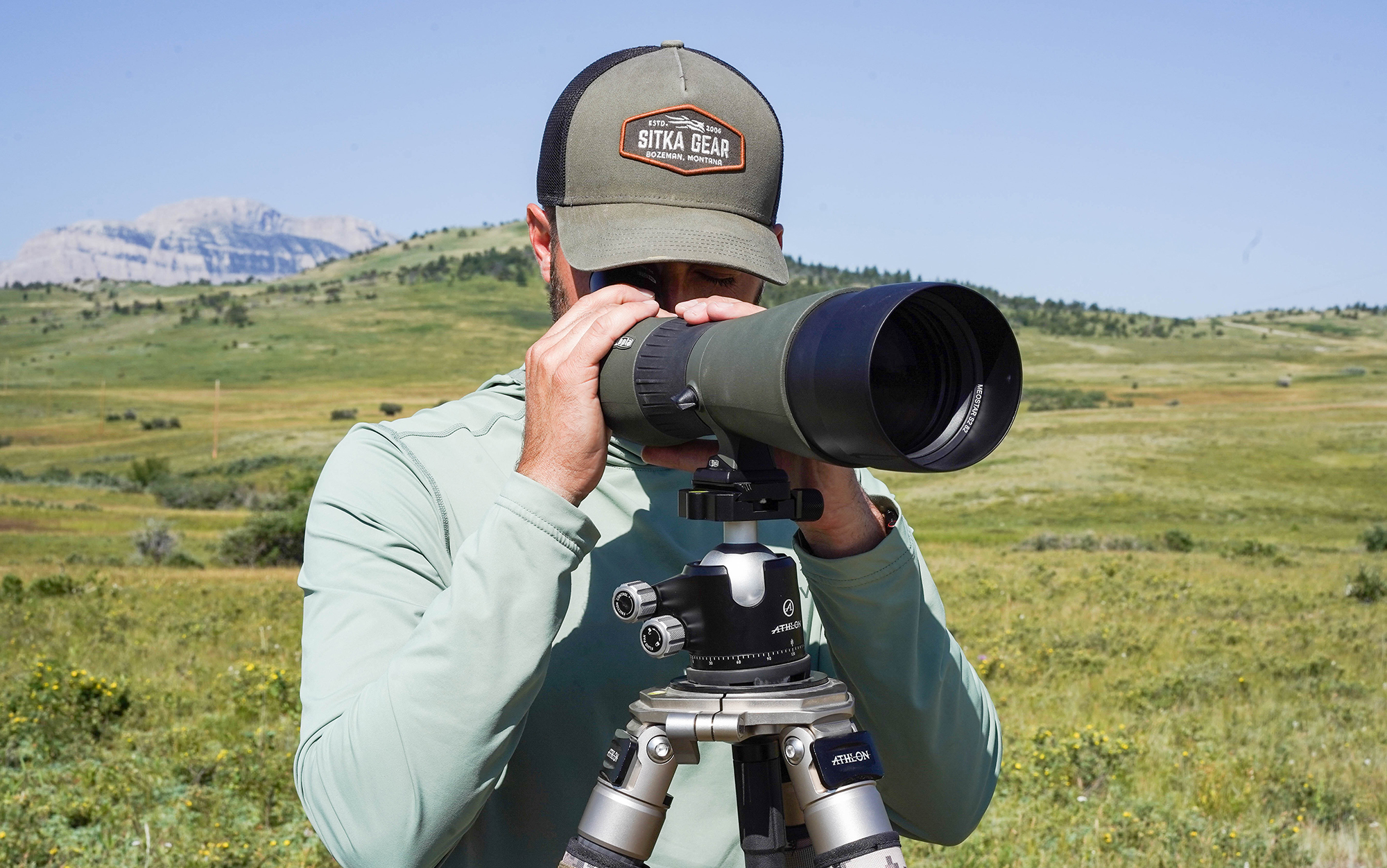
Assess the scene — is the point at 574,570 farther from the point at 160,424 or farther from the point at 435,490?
the point at 160,424

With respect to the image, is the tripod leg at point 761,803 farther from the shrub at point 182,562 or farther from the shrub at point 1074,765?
the shrub at point 182,562

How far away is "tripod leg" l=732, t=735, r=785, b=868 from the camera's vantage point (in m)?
1.35

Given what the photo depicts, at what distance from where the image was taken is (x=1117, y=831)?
498 centimetres

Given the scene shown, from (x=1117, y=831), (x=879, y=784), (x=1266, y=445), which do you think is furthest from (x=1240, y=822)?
(x=1266, y=445)

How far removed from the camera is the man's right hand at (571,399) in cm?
139

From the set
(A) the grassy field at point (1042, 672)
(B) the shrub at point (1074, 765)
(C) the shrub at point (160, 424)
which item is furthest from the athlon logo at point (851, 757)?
(C) the shrub at point (160, 424)

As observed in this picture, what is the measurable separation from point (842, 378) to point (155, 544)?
24.5 m

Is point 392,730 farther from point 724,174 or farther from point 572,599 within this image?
point 724,174

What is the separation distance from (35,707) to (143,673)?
6.63 ft

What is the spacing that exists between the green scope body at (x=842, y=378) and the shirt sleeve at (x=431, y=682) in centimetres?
20

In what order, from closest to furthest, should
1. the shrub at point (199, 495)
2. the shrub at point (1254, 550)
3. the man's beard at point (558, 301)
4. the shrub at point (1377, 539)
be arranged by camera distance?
the man's beard at point (558, 301) → the shrub at point (1254, 550) → the shrub at point (1377, 539) → the shrub at point (199, 495)


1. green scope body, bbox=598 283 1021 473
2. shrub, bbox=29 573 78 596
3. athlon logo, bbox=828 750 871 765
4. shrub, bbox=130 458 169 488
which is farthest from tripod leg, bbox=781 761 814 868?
shrub, bbox=130 458 169 488

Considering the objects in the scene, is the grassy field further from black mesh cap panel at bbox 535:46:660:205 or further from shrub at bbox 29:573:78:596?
→ black mesh cap panel at bbox 535:46:660:205

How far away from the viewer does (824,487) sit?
4.98ft
